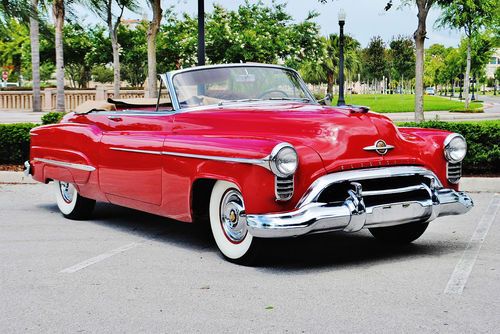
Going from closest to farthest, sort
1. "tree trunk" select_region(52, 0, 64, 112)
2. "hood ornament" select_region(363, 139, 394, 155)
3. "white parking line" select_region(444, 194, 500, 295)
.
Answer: "white parking line" select_region(444, 194, 500, 295)
"hood ornament" select_region(363, 139, 394, 155)
"tree trunk" select_region(52, 0, 64, 112)

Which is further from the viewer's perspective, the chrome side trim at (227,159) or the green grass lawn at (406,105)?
the green grass lawn at (406,105)

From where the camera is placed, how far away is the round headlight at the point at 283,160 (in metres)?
5.60

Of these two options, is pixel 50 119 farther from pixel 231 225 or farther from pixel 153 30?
pixel 231 225

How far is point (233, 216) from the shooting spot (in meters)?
6.18

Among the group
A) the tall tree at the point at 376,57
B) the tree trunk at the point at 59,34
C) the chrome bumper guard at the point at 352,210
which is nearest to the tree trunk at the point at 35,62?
the tree trunk at the point at 59,34

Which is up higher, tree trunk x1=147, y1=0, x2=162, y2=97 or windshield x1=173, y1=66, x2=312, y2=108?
tree trunk x1=147, y1=0, x2=162, y2=97

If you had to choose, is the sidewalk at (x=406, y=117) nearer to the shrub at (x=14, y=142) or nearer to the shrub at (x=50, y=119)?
the shrub at (x=50, y=119)

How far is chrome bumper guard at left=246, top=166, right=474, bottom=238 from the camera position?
5.61 meters

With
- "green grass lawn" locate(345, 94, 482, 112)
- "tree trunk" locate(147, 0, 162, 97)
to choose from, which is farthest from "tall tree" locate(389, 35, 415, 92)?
"tree trunk" locate(147, 0, 162, 97)

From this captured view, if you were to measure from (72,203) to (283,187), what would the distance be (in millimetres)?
3814

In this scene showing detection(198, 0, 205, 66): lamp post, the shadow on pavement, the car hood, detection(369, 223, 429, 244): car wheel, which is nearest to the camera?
the car hood

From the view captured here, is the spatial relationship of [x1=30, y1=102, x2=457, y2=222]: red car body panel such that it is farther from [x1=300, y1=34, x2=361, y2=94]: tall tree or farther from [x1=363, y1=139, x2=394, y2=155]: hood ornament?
[x1=300, y1=34, x2=361, y2=94]: tall tree

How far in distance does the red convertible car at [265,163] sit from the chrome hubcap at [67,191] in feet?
2.62

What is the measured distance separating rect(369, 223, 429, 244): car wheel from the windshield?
4.84 ft
